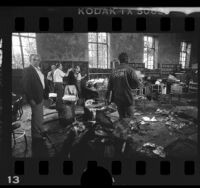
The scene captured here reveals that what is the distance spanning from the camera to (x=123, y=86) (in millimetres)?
4609

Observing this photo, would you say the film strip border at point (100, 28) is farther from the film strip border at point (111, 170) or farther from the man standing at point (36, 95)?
the man standing at point (36, 95)

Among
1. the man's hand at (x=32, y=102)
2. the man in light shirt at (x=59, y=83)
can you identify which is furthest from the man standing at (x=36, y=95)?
the man in light shirt at (x=59, y=83)

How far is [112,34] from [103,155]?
1.61m

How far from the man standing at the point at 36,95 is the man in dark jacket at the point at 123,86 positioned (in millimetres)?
909

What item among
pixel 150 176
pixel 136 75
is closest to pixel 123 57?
pixel 136 75

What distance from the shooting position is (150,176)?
4.46 m

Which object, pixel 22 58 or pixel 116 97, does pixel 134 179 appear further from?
pixel 22 58

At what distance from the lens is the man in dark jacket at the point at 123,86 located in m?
4.57

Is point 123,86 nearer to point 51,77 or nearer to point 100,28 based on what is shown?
point 100,28

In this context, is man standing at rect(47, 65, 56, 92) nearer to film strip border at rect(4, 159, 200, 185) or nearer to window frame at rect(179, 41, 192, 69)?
film strip border at rect(4, 159, 200, 185)

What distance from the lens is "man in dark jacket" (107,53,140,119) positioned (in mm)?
4574

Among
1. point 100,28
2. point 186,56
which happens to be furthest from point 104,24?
point 186,56

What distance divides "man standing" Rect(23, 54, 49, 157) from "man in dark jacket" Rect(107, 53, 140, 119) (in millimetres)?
909

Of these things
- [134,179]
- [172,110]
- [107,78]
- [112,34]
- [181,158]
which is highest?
[112,34]
